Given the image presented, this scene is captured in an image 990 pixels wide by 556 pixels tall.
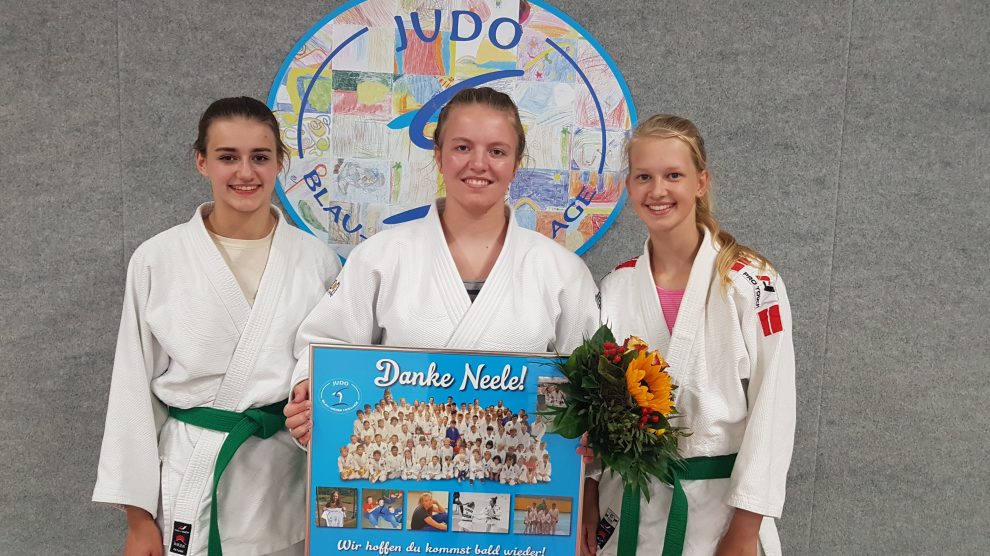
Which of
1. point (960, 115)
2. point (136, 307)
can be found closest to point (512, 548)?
point (136, 307)

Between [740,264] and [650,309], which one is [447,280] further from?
[740,264]

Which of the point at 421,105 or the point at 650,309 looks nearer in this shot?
the point at 650,309

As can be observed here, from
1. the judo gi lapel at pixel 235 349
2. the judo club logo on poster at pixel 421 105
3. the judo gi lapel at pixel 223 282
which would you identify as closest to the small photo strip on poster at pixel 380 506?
the judo gi lapel at pixel 235 349

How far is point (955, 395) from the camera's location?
A: 2.67m

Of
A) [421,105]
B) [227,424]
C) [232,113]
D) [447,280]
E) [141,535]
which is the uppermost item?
[421,105]

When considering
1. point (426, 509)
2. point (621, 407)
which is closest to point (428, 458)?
point (426, 509)

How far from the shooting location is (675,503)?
170 centimetres

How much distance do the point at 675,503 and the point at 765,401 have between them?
0.36 meters

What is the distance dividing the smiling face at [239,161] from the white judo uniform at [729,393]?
124cm

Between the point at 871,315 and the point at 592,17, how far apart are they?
63.6 inches

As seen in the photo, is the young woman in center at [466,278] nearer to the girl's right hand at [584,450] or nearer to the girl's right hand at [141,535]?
the girl's right hand at [584,450]

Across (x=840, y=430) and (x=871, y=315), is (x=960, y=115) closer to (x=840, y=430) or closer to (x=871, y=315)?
(x=871, y=315)

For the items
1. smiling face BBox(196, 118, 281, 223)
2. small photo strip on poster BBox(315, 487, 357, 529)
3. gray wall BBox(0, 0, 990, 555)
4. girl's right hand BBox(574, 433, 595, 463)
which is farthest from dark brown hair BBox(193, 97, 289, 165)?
girl's right hand BBox(574, 433, 595, 463)

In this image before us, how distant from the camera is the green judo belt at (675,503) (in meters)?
1.70
